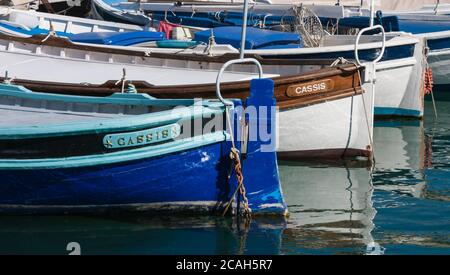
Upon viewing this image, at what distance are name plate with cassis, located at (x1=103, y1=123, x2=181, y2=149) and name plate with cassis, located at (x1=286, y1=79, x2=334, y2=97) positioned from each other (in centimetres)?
311

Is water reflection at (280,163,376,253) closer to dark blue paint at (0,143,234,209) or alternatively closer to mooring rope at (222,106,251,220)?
mooring rope at (222,106,251,220)

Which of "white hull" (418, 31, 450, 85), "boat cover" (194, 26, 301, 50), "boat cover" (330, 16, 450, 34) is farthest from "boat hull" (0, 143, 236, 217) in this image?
"white hull" (418, 31, 450, 85)

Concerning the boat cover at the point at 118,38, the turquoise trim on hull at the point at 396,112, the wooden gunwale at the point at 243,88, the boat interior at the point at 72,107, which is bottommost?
the turquoise trim on hull at the point at 396,112

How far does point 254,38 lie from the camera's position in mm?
16250

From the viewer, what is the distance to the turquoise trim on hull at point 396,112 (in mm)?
16781

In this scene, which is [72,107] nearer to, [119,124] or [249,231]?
[119,124]

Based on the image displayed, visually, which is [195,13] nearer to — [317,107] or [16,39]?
[16,39]

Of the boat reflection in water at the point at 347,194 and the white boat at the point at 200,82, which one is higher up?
the white boat at the point at 200,82

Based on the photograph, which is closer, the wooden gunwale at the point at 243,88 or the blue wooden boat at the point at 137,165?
the blue wooden boat at the point at 137,165

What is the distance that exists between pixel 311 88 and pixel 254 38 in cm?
407

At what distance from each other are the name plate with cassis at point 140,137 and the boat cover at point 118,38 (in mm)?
6785

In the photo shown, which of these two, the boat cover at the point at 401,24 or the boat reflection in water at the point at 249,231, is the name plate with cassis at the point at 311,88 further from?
the boat cover at the point at 401,24

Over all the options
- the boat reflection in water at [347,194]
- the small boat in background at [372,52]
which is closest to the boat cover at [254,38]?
the small boat in background at [372,52]
